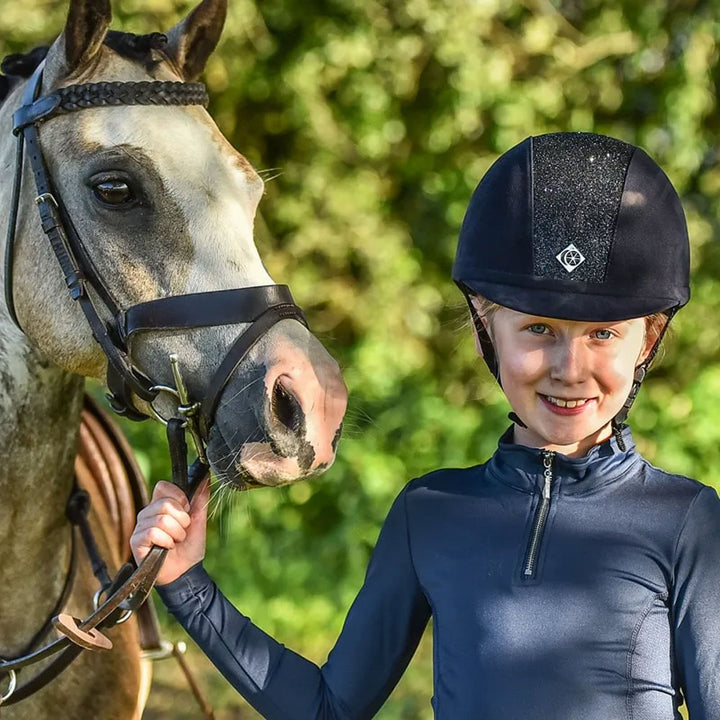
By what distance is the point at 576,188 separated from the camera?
4.97 feet

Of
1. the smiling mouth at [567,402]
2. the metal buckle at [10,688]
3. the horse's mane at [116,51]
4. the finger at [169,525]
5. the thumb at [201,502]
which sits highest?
the horse's mane at [116,51]

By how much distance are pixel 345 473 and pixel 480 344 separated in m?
3.90

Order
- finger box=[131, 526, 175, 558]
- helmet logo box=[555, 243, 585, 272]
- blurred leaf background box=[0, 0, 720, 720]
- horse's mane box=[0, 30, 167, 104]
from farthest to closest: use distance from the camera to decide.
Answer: blurred leaf background box=[0, 0, 720, 720], horse's mane box=[0, 30, 167, 104], finger box=[131, 526, 175, 558], helmet logo box=[555, 243, 585, 272]

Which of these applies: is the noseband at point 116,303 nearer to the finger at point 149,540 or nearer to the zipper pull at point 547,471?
the finger at point 149,540

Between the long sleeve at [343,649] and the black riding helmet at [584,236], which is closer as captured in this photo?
the black riding helmet at [584,236]

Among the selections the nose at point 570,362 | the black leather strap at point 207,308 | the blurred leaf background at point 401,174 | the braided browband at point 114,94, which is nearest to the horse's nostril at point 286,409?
the black leather strap at point 207,308

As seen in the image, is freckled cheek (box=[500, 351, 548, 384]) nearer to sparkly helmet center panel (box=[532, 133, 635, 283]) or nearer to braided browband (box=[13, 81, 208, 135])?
sparkly helmet center panel (box=[532, 133, 635, 283])

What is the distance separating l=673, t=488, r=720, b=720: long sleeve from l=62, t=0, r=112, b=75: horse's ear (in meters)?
1.38

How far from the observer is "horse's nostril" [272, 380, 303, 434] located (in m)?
1.82

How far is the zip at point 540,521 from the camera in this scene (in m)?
1.46

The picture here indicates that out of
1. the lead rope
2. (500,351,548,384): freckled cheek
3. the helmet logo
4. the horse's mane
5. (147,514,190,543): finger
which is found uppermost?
the horse's mane

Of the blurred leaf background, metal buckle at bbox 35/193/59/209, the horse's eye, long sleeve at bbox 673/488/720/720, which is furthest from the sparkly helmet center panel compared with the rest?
the blurred leaf background

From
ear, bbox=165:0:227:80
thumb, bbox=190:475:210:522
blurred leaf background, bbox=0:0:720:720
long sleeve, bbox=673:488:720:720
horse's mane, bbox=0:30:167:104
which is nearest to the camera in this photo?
long sleeve, bbox=673:488:720:720

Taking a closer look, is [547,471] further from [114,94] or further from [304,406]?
A: [114,94]
